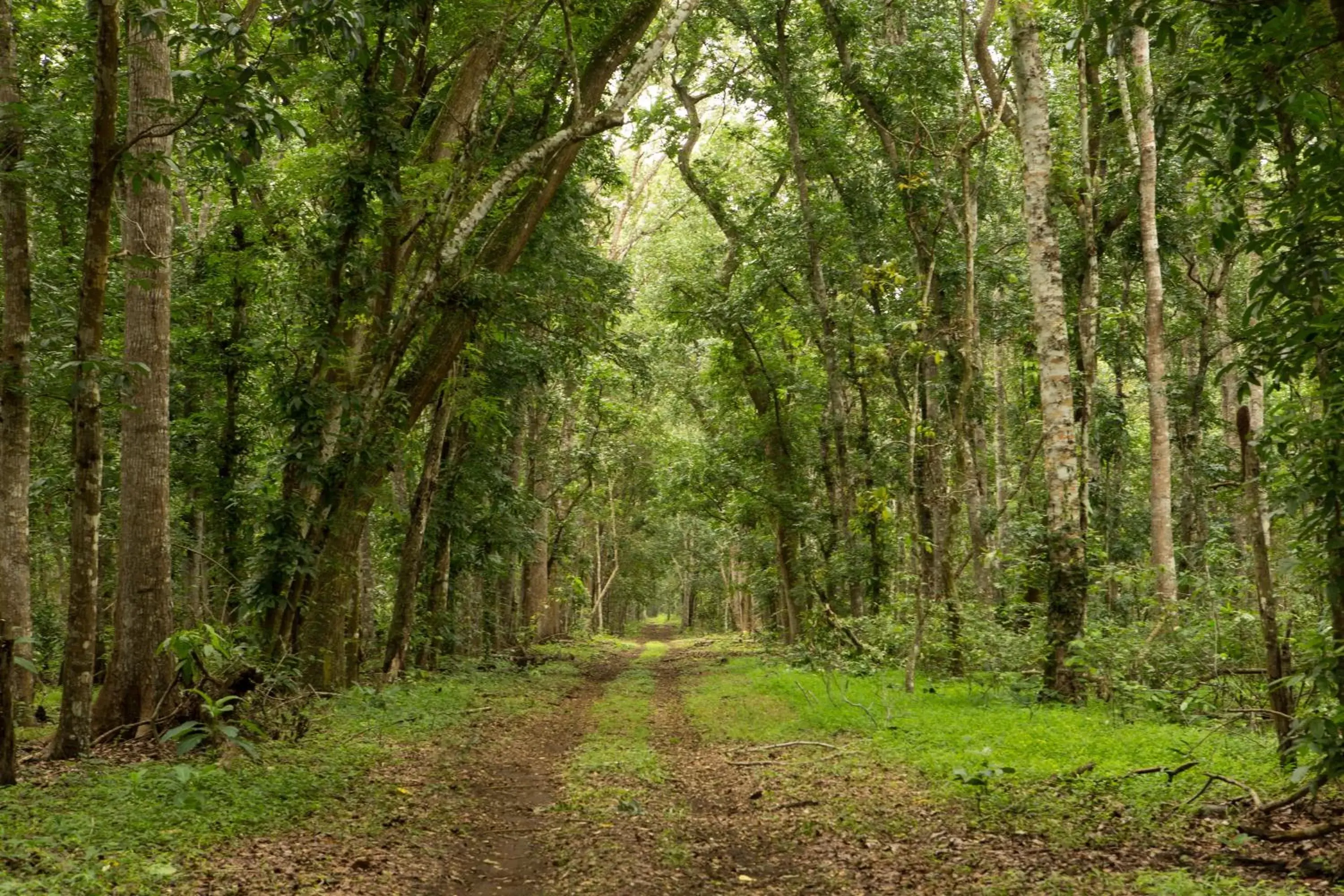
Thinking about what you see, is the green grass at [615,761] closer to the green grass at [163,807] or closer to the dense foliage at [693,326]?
the green grass at [163,807]

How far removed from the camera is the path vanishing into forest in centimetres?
590

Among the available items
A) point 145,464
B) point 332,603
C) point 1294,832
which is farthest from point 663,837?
point 332,603

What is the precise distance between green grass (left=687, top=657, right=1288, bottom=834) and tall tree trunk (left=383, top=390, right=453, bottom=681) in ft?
18.2

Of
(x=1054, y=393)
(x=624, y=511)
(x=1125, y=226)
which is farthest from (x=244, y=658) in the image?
(x=624, y=511)

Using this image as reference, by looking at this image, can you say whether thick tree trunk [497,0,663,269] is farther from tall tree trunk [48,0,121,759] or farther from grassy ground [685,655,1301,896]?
grassy ground [685,655,1301,896]

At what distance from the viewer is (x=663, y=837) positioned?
7184 millimetres

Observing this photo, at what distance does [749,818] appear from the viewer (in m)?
7.93

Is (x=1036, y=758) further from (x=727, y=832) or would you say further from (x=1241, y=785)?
(x=727, y=832)

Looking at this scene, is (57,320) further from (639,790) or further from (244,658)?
(639,790)

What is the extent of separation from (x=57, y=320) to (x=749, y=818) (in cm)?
1053

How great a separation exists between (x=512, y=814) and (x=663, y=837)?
186 centimetres

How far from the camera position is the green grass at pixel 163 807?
5.34m

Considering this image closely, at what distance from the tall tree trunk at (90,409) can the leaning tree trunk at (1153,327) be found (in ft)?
43.6

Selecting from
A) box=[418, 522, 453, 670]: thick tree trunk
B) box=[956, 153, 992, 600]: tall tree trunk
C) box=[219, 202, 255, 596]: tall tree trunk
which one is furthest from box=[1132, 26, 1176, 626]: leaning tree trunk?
box=[219, 202, 255, 596]: tall tree trunk
